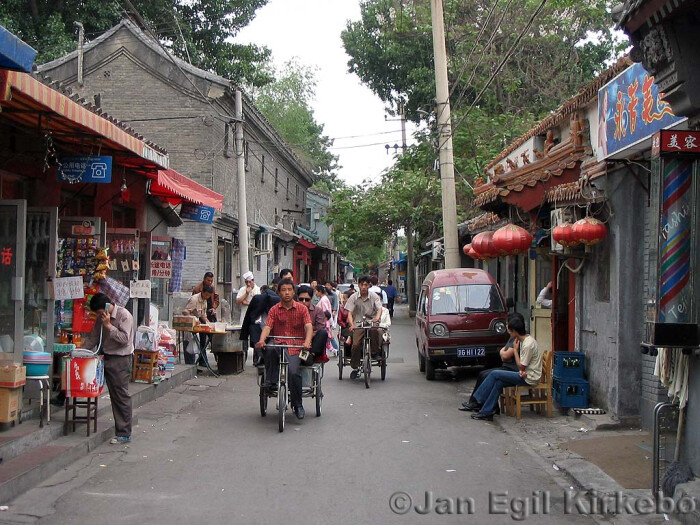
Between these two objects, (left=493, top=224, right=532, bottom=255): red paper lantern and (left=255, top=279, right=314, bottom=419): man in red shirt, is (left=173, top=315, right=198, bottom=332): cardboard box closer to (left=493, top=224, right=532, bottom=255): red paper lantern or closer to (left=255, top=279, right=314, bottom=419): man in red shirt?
(left=255, top=279, right=314, bottom=419): man in red shirt

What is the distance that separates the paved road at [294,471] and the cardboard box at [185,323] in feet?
9.04

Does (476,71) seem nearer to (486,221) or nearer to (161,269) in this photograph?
(486,221)

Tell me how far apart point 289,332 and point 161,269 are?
211 inches

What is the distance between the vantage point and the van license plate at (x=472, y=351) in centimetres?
1431

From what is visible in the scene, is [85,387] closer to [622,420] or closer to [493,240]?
[622,420]

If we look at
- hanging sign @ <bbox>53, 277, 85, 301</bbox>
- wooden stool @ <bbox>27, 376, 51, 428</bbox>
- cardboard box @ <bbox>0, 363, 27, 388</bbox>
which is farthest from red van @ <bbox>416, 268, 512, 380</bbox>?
cardboard box @ <bbox>0, 363, 27, 388</bbox>

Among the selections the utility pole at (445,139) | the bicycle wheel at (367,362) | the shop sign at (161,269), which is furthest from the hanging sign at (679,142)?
the utility pole at (445,139)

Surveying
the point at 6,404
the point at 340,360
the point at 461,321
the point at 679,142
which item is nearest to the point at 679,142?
the point at 679,142

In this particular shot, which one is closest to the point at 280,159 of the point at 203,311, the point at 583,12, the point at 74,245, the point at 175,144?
the point at 175,144

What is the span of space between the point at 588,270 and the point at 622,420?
102 inches

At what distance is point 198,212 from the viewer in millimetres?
16344

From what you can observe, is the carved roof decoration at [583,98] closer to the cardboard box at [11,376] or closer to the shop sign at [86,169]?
the shop sign at [86,169]

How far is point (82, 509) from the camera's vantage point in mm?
6211

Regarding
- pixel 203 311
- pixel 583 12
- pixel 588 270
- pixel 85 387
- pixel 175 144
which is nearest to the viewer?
pixel 85 387
